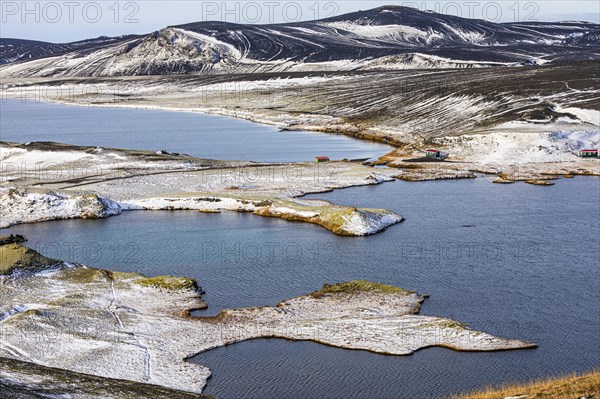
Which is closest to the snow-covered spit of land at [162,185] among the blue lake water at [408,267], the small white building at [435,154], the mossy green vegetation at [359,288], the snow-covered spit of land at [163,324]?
the blue lake water at [408,267]

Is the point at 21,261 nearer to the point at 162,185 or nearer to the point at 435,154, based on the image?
the point at 162,185

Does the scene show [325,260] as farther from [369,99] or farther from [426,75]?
[426,75]

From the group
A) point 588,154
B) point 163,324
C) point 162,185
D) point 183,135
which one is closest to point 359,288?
point 163,324

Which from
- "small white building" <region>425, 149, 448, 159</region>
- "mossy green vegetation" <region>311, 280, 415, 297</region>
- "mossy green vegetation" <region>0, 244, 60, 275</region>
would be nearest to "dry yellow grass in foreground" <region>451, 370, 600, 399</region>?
"mossy green vegetation" <region>311, 280, 415, 297</region>

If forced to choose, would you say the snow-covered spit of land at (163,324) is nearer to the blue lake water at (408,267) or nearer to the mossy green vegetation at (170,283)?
the mossy green vegetation at (170,283)

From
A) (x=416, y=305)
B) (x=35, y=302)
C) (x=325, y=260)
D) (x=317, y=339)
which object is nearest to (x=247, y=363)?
(x=317, y=339)

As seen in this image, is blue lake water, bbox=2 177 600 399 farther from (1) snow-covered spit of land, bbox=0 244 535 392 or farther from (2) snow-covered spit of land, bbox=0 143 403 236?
(2) snow-covered spit of land, bbox=0 143 403 236
